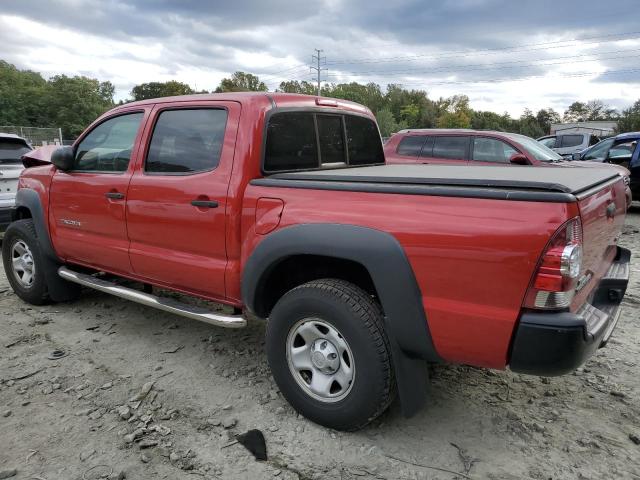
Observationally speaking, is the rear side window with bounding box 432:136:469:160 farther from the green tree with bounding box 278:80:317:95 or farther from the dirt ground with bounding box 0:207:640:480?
the green tree with bounding box 278:80:317:95

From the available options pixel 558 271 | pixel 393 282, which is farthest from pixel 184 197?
pixel 558 271

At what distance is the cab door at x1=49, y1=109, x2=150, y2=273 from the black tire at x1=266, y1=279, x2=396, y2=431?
1.62 meters

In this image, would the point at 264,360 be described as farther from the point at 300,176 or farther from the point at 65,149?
the point at 65,149

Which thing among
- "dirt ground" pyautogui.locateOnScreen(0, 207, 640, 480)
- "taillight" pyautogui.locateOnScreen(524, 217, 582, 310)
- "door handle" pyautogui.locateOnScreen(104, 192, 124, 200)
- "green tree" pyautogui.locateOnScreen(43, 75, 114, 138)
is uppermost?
"green tree" pyautogui.locateOnScreen(43, 75, 114, 138)

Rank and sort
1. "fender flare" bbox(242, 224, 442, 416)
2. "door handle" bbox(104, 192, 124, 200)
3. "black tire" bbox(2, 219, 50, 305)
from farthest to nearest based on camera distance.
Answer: "black tire" bbox(2, 219, 50, 305)
"door handle" bbox(104, 192, 124, 200)
"fender flare" bbox(242, 224, 442, 416)

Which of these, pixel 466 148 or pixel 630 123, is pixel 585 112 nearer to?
pixel 630 123

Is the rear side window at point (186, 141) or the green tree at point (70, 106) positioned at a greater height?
the green tree at point (70, 106)

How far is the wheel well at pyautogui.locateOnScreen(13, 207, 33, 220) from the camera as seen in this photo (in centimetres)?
476

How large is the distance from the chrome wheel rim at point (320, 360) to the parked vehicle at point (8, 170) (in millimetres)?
5814

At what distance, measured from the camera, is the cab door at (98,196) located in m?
3.64

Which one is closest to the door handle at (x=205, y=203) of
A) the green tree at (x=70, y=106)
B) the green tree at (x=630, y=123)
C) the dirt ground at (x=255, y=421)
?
the dirt ground at (x=255, y=421)

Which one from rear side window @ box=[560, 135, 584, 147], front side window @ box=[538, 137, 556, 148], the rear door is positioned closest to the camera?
the rear door

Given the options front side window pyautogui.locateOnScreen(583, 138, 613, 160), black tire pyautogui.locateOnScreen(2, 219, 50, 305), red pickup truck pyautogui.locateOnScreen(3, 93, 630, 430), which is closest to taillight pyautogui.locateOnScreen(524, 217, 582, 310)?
red pickup truck pyautogui.locateOnScreen(3, 93, 630, 430)

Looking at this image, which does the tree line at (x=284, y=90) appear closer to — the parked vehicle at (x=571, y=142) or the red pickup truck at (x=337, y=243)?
the parked vehicle at (x=571, y=142)
